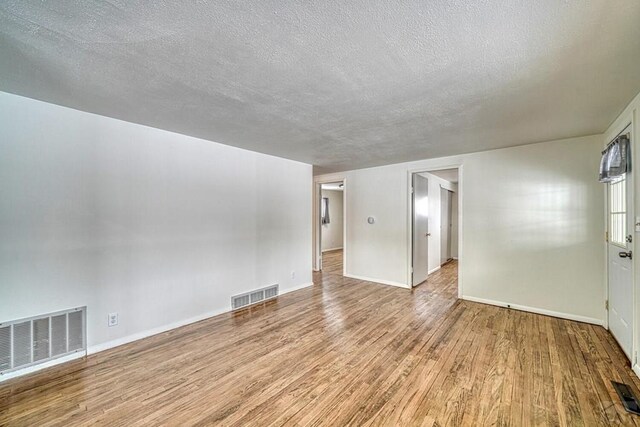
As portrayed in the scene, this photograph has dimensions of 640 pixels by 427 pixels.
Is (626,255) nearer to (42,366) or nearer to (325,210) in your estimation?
(42,366)

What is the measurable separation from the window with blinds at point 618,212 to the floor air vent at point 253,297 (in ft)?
13.9

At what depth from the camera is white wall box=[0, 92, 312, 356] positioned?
87.0 inches

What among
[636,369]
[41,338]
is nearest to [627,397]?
[636,369]

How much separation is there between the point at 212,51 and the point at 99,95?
1.30m

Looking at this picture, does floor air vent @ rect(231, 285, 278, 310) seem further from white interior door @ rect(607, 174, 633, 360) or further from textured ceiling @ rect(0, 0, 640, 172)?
white interior door @ rect(607, 174, 633, 360)

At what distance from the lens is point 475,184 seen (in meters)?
4.07

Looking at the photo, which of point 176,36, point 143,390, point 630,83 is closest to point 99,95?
point 176,36

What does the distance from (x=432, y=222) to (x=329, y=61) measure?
527cm

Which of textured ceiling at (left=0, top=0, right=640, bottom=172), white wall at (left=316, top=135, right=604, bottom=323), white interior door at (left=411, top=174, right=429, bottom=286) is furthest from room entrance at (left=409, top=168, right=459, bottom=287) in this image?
textured ceiling at (left=0, top=0, right=640, bottom=172)

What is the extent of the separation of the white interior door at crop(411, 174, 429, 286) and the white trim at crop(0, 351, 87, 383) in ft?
15.2

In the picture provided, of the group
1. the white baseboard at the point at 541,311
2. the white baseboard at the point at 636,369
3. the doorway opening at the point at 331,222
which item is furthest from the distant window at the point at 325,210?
the white baseboard at the point at 636,369

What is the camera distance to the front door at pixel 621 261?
2391mm

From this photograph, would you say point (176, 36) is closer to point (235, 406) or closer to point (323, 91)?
point (323, 91)

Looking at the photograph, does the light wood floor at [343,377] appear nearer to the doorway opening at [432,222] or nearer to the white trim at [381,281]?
the white trim at [381,281]
